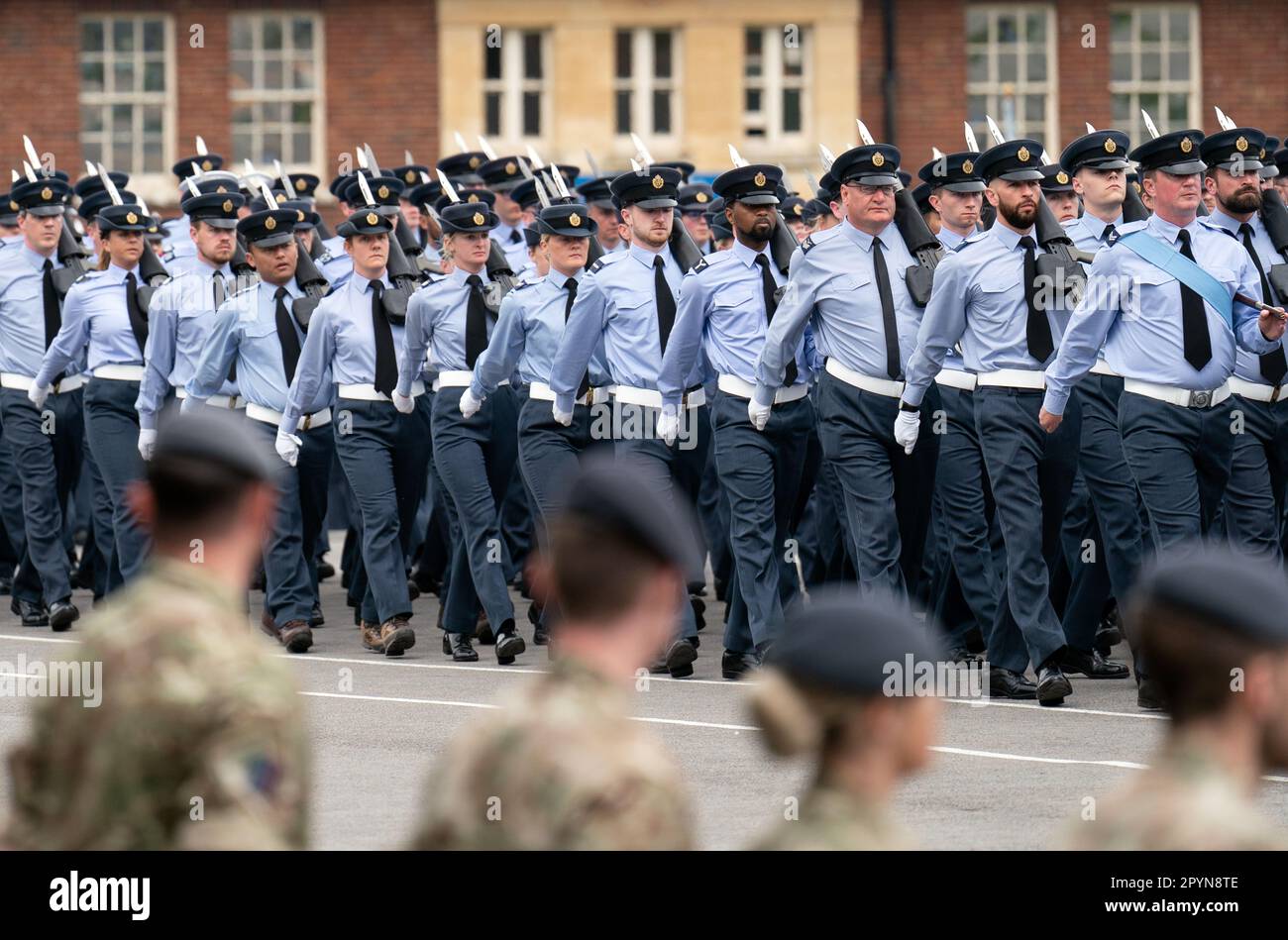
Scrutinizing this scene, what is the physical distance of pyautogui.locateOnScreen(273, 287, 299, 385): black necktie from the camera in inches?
491

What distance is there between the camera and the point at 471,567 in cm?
Answer: 1185

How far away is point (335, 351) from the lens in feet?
40.0

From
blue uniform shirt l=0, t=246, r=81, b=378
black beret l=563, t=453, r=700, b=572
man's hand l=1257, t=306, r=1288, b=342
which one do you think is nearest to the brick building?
blue uniform shirt l=0, t=246, r=81, b=378

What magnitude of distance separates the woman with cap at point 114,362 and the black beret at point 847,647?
983 centimetres

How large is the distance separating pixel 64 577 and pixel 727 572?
350 cm

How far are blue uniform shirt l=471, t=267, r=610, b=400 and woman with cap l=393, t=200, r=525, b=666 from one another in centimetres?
16

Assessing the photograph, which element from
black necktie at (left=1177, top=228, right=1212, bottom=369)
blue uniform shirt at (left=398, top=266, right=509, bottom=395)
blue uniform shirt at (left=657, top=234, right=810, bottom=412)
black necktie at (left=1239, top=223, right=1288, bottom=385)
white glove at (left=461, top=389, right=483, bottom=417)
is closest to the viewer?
black necktie at (left=1177, top=228, right=1212, bottom=369)

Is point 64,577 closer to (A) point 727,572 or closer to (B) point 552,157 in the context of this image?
(A) point 727,572

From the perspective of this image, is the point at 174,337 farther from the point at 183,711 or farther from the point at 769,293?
the point at 183,711

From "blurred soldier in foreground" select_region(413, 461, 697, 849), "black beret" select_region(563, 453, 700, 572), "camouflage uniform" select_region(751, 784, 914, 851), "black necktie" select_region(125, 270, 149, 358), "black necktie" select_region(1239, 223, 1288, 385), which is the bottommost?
"camouflage uniform" select_region(751, 784, 914, 851)

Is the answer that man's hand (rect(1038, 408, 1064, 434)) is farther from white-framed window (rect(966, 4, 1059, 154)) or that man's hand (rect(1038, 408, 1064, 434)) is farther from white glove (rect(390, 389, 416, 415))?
white-framed window (rect(966, 4, 1059, 154))

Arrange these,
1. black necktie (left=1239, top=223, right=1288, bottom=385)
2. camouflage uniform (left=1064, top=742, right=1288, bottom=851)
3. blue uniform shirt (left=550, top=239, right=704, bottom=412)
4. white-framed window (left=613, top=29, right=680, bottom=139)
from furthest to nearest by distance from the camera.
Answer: white-framed window (left=613, top=29, right=680, bottom=139) < blue uniform shirt (left=550, top=239, right=704, bottom=412) < black necktie (left=1239, top=223, right=1288, bottom=385) < camouflage uniform (left=1064, top=742, right=1288, bottom=851)
